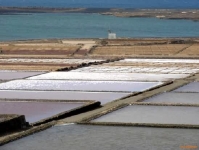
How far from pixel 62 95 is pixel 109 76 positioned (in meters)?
3.25

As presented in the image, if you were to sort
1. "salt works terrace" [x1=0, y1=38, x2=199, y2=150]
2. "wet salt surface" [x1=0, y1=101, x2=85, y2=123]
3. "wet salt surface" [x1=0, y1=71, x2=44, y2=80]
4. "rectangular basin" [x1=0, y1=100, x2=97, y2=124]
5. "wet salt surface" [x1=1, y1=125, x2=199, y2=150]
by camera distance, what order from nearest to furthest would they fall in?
"wet salt surface" [x1=1, y1=125, x2=199, y2=150]
"salt works terrace" [x1=0, y1=38, x2=199, y2=150]
"rectangular basin" [x1=0, y1=100, x2=97, y2=124]
"wet salt surface" [x1=0, y1=101, x2=85, y2=123]
"wet salt surface" [x1=0, y1=71, x2=44, y2=80]

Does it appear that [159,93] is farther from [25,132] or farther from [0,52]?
[0,52]

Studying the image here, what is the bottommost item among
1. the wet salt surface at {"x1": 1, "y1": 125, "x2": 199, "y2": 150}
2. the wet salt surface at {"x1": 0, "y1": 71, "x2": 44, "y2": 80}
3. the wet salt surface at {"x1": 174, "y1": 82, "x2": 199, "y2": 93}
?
the wet salt surface at {"x1": 1, "y1": 125, "x2": 199, "y2": 150}

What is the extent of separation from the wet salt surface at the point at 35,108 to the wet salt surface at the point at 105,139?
36.3 inches

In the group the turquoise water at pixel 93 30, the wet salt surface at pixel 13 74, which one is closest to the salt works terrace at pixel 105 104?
the wet salt surface at pixel 13 74

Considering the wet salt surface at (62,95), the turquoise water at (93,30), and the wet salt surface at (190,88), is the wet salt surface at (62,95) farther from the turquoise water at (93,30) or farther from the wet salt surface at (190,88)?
the turquoise water at (93,30)

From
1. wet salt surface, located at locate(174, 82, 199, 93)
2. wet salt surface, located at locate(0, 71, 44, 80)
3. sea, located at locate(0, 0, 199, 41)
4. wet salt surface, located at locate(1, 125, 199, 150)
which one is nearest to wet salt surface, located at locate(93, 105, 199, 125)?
wet salt surface, located at locate(1, 125, 199, 150)

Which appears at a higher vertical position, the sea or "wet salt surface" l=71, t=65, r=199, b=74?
the sea

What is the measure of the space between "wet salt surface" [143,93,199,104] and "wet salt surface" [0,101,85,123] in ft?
4.11

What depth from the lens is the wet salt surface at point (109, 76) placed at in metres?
13.8

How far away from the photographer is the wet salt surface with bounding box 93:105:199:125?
8.56 m

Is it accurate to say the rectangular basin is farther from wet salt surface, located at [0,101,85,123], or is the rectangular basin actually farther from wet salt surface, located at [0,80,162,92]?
wet salt surface, located at [0,80,162,92]

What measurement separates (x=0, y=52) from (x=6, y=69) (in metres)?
6.78

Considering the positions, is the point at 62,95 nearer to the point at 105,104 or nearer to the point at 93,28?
the point at 105,104
